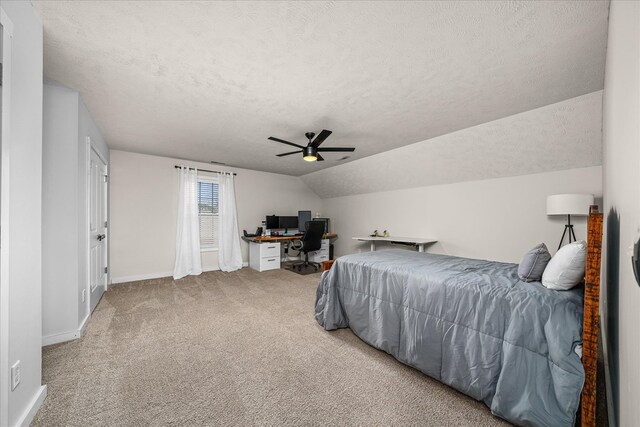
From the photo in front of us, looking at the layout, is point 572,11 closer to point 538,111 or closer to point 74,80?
point 538,111

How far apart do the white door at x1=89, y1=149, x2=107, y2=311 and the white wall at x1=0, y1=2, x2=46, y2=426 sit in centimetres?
165

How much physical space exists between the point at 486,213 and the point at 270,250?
4.25m

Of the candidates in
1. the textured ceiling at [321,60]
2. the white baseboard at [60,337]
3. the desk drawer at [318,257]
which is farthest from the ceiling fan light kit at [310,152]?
the desk drawer at [318,257]

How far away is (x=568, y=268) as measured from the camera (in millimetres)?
1491

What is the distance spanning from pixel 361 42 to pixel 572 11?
125 centimetres

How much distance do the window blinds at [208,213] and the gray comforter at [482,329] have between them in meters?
4.11

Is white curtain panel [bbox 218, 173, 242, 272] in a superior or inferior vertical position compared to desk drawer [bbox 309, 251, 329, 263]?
superior

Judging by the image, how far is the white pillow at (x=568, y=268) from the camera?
1467 millimetres

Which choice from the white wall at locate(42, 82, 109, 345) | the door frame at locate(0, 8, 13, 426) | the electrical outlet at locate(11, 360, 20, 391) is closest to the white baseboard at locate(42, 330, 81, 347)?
the white wall at locate(42, 82, 109, 345)

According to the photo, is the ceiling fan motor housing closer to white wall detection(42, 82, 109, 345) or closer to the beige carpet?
Result: the beige carpet

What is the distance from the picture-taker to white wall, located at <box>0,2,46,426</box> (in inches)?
53.0

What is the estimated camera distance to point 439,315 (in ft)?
6.04

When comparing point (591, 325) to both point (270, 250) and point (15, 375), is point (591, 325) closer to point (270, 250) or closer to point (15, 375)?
point (15, 375)

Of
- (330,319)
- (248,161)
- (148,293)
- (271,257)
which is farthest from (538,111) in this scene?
(148,293)
